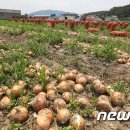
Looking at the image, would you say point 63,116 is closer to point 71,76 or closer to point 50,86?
point 50,86

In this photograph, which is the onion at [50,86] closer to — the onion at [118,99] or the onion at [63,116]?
the onion at [63,116]

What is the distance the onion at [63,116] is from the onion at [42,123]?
0.16m

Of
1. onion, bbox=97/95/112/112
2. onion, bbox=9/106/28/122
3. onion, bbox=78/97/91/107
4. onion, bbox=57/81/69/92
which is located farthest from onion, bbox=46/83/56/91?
onion, bbox=97/95/112/112

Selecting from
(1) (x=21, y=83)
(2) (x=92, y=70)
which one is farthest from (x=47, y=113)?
(2) (x=92, y=70)

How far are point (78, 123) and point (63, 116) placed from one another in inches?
9.4

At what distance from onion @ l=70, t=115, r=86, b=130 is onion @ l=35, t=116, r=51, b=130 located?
0.99 feet

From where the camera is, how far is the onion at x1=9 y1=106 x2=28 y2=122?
4.33 metres

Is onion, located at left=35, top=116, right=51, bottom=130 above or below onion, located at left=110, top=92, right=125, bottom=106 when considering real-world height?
below

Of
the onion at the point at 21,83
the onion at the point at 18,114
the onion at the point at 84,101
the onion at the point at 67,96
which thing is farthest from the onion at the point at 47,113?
the onion at the point at 21,83

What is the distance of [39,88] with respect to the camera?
15.8 ft

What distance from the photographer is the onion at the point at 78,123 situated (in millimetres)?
4062

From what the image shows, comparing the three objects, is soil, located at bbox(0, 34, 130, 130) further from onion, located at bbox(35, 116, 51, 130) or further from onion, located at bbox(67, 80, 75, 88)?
onion, located at bbox(67, 80, 75, 88)

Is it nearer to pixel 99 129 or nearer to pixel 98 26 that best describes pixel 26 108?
Answer: pixel 99 129

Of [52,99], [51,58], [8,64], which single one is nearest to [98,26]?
[51,58]
